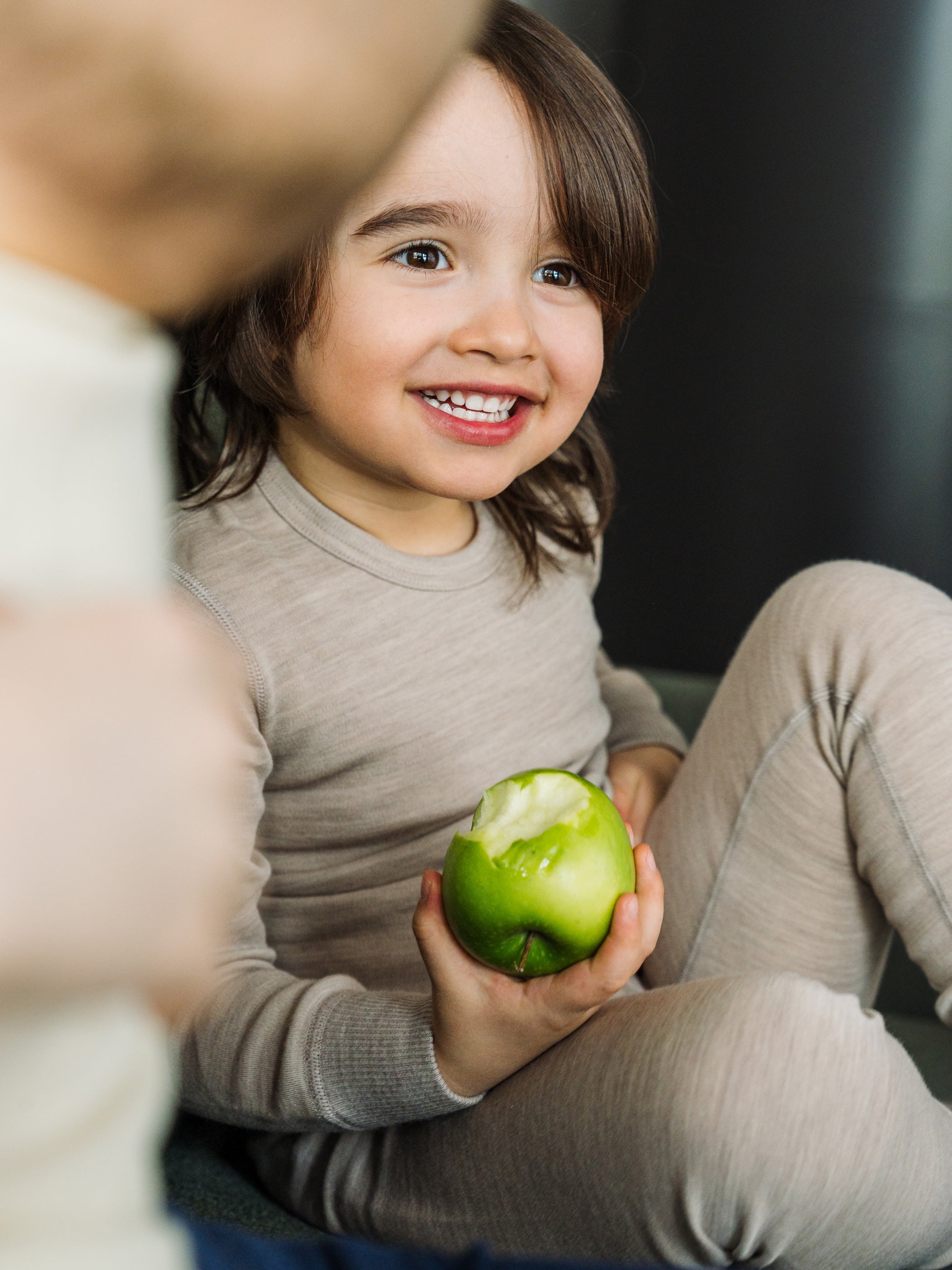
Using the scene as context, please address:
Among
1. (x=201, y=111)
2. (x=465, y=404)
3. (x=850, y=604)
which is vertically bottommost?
(x=850, y=604)

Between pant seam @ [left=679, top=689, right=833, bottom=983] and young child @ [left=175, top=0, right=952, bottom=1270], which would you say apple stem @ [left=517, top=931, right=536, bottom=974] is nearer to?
young child @ [left=175, top=0, right=952, bottom=1270]

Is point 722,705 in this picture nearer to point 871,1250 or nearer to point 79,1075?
point 871,1250

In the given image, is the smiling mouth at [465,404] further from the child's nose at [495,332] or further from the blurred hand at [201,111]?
the blurred hand at [201,111]

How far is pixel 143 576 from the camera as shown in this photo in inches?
13.4

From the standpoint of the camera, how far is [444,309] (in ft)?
2.71

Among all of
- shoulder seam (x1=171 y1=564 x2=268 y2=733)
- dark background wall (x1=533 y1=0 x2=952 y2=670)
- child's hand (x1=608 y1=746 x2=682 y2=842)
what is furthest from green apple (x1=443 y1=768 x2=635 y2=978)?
dark background wall (x1=533 y1=0 x2=952 y2=670)

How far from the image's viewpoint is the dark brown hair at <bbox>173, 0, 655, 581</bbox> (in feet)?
2.83

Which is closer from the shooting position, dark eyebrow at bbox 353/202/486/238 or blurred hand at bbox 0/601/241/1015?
blurred hand at bbox 0/601/241/1015

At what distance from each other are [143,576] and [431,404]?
0.54 metres

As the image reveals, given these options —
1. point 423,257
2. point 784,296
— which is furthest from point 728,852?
point 784,296

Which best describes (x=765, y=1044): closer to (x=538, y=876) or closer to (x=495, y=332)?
(x=538, y=876)

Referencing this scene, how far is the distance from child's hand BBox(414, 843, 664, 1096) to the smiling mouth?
0.30m

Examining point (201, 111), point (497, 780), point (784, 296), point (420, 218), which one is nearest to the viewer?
point (201, 111)

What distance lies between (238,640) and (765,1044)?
0.39 m
